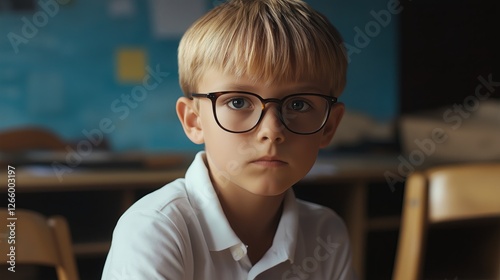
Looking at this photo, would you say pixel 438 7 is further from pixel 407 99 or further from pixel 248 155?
pixel 248 155

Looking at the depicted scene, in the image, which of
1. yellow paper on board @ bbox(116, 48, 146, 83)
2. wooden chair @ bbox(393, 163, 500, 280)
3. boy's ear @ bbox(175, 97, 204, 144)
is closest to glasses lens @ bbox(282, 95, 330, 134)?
boy's ear @ bbox(175, 97, 204, 144)

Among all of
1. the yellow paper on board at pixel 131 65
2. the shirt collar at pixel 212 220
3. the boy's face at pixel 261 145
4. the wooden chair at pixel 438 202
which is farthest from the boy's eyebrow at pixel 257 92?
the yellow paper on board at pixel 131 65

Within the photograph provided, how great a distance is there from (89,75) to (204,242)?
51.7 inches

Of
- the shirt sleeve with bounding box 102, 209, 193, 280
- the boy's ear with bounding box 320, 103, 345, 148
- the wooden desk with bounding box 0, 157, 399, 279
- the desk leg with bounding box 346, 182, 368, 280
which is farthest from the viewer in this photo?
the desk leg with bounding box 346, 182, 368, 280

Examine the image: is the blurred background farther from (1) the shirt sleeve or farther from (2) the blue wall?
(1) the shirt sleeve

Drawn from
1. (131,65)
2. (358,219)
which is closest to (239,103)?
(131,65)

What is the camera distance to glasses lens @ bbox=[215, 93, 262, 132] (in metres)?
0.63

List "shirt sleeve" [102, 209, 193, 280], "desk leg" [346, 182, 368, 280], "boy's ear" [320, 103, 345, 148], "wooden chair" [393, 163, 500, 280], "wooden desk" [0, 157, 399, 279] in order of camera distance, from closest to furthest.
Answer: "shirt sleeve" [102, 209, 193, 280] → "boy's ear" [320, 103, 345, 148] → "wooden chair" [393, 163, 500, 280] → "wooden desk" [0, 157, 399, 279] → "desk leg" [346, 182, 368, 280]

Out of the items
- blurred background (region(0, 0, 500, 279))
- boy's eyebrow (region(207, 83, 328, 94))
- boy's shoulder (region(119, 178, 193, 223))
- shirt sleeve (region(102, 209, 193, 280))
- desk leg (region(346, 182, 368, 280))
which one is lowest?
shirt sleeve (region(102, 209, 193, 280))

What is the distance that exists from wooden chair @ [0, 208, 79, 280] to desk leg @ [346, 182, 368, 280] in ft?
4.40

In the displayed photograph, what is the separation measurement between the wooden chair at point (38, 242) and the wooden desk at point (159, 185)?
3.33ft

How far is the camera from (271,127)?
0.61 m

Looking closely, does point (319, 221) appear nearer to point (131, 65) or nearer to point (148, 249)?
point (148, 249)

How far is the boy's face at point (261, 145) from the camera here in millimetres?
620
